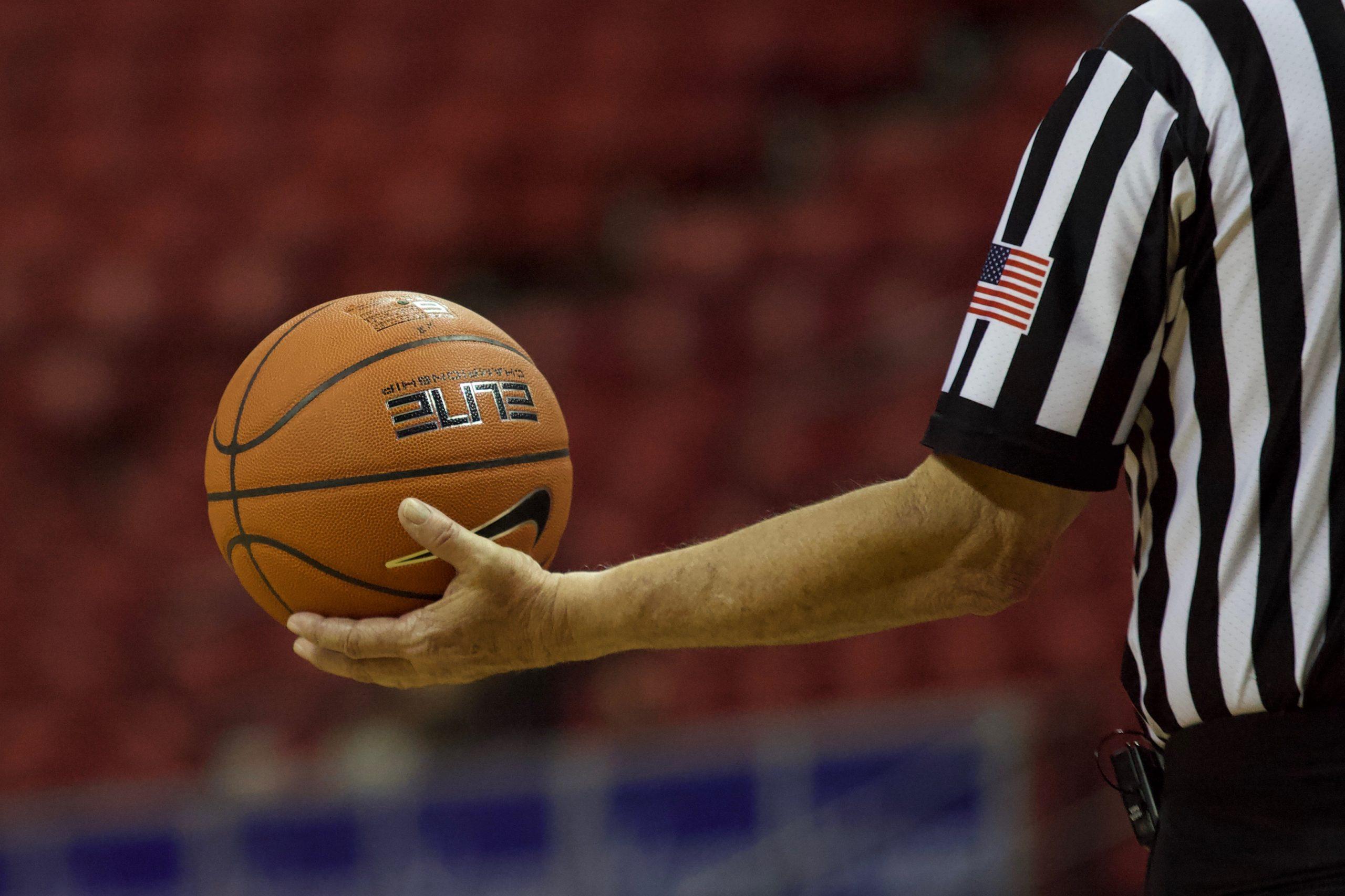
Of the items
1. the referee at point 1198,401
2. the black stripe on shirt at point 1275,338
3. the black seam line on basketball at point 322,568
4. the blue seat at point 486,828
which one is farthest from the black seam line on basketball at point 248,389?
the blue seat at point 486,828

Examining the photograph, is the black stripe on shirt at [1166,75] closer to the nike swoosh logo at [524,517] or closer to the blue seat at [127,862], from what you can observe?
the nike swoosh logo at [524,517]

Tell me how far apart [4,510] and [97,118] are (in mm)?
2695

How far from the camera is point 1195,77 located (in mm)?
1180

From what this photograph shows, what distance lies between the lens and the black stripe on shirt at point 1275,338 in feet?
3.78

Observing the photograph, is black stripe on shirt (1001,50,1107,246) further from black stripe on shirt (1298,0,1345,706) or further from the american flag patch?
black stripe on shirt (1298,0,1345,706)

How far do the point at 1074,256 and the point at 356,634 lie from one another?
0.95 m

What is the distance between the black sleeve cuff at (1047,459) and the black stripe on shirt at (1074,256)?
2 centimetres

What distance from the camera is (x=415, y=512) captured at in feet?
5.11

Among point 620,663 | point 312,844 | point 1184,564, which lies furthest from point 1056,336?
point 620,663

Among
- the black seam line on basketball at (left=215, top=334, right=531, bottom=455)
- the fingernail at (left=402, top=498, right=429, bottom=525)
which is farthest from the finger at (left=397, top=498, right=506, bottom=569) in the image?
the black seam line on basketball at (left=215, top=334, right=531, bottom=455)

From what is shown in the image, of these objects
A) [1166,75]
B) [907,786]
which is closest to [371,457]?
[1166,75]

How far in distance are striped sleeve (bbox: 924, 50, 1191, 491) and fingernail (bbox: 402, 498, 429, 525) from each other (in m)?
0.61

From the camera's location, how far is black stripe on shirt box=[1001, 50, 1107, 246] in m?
1.23

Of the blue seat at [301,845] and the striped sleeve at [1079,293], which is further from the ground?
the striped sleeve at [1079,293]
